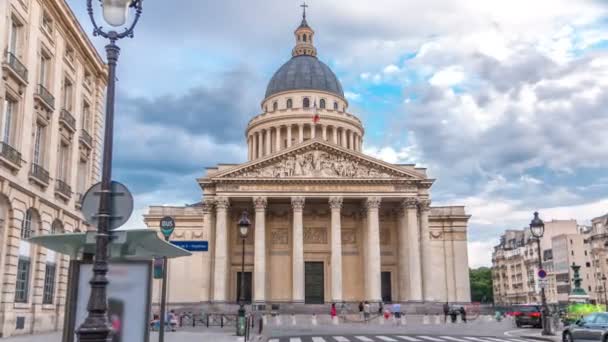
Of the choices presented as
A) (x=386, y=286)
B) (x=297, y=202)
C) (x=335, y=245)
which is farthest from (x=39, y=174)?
(x=386, y=286)

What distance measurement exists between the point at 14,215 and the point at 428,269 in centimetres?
4174

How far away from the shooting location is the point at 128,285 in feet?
35.2

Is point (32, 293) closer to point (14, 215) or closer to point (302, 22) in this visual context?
point (14, 215)

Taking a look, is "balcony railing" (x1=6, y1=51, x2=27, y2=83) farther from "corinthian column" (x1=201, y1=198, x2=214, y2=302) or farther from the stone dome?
the stone dome

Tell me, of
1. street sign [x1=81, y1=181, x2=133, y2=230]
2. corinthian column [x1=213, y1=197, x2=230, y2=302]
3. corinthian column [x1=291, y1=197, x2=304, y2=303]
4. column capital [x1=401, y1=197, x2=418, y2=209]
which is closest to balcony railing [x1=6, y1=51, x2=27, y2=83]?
street sign [x1=81, y1=181, x2=133, y2=230]

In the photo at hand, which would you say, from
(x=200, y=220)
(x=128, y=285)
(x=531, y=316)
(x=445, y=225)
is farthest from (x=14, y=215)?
(x=445, y=225)

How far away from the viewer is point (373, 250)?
54.6m

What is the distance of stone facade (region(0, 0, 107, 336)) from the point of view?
21.7 meters

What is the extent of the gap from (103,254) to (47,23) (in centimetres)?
2134

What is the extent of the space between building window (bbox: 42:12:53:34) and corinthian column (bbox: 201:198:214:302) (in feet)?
100

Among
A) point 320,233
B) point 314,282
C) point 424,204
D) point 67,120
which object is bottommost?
point 314,282

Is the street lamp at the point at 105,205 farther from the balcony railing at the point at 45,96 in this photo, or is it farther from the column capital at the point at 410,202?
the column capital at the point at 410,202

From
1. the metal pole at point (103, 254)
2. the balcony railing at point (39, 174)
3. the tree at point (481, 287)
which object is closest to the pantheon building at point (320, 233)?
the balcony railing at point (39, 174)

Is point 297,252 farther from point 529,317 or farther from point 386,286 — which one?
point 529,317
